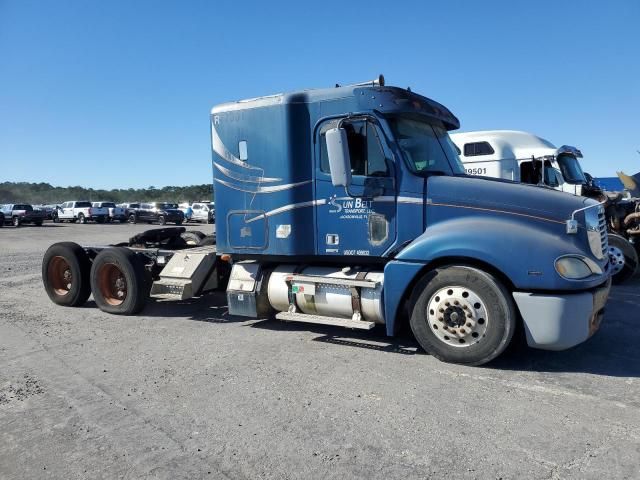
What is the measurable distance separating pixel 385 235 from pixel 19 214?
3703 cm

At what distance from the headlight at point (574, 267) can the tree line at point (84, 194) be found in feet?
275

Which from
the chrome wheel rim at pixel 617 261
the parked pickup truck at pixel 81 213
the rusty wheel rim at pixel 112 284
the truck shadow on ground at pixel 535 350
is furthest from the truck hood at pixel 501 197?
the parked pickup truck at pixel 81 213

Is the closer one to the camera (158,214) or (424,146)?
(424,146)

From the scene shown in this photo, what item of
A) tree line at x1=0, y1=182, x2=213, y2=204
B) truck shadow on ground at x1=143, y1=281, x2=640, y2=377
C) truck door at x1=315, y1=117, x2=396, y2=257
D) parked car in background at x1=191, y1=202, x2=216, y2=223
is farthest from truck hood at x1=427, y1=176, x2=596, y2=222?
tree line at x1=0, y1=182, x2=213, y2=204

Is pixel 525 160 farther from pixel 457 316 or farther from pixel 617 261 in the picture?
pixel 457 316

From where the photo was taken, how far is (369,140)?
547cm

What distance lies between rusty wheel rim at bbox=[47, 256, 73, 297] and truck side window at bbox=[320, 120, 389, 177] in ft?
18.6

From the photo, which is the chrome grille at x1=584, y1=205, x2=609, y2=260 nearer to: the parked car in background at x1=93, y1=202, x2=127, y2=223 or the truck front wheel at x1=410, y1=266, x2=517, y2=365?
the truck front wheel at x1=410, y1=266, x2=517, y2=365

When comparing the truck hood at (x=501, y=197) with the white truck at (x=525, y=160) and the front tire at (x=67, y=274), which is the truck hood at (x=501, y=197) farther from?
the white truck at (x=525, y=160)

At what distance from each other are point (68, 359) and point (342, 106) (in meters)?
4.23

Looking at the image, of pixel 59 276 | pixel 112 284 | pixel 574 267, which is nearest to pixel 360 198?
pixel 574 267

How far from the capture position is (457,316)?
4.86m

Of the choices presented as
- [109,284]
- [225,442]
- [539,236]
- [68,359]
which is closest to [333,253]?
[539,236]

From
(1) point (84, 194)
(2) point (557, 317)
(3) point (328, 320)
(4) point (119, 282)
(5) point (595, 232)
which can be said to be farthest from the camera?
(1) point (84, 194)
